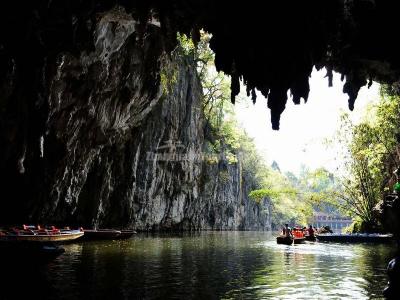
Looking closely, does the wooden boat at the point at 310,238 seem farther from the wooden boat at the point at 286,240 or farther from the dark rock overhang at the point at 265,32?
the dark rock overhang at the point at 265,32

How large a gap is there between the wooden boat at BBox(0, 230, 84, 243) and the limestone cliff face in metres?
3.20

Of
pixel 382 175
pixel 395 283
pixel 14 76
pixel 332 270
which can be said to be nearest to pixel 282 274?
pixel 332 270

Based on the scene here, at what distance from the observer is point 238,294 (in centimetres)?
1166

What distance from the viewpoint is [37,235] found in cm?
2261

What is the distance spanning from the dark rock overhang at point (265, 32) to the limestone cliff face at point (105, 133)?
1186 millimetres

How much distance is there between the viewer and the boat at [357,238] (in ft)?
111

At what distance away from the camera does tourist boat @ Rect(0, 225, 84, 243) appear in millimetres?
20897

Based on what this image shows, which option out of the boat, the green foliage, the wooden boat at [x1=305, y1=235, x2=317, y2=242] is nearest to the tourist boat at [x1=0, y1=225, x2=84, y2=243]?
the wooden boat at [x1=305, y1=235, x2=317, y2=242]

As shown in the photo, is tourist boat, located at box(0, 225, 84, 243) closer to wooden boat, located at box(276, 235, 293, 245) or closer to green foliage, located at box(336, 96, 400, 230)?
wooden boat, located at box(276, 235, 293, 245)

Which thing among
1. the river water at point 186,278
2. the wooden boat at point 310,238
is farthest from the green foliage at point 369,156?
the river water at point 186,278

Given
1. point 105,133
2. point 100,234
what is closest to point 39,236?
point 105,133

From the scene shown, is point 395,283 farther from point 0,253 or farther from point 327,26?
point 0,253

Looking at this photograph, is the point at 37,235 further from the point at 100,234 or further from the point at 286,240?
the point at 286,240

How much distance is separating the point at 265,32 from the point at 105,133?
2055 centimetres
